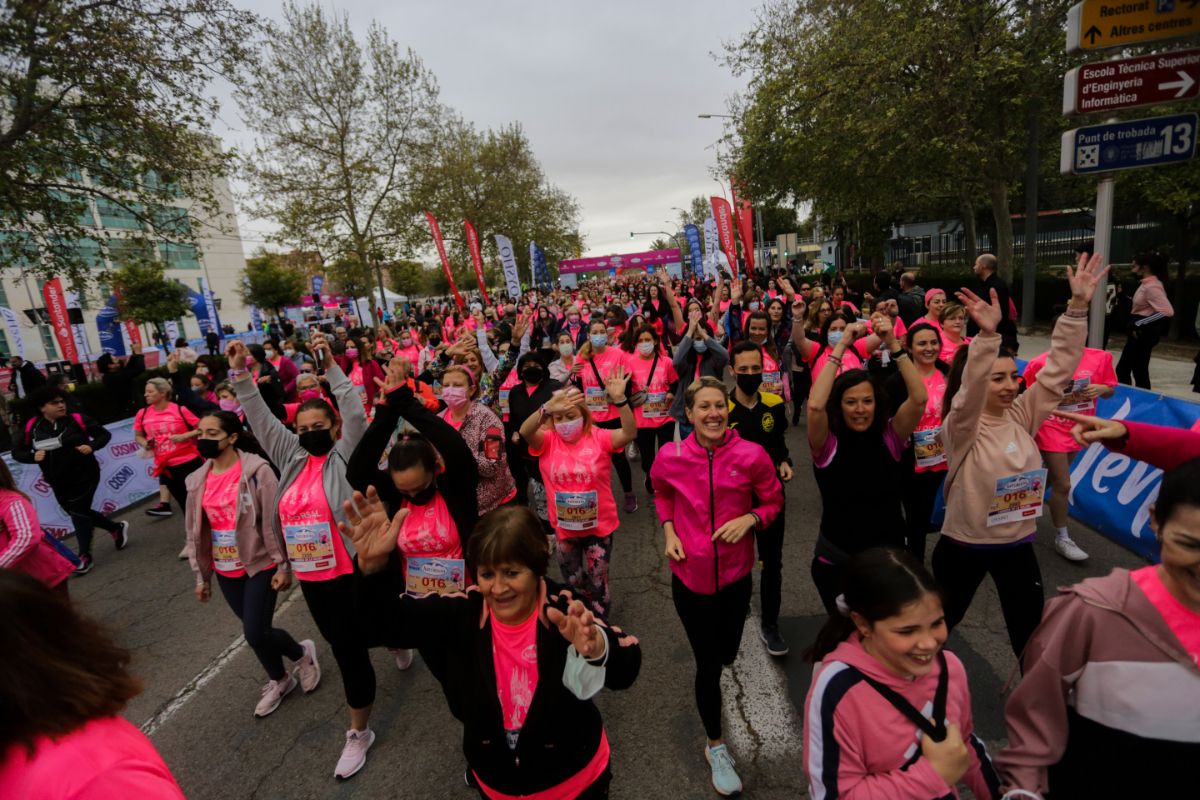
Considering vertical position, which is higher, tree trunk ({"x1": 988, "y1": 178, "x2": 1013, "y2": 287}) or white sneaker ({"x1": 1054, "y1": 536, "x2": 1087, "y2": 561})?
tree trunk ({"x1": 988, "y1": 178, "x2": 1013, "y2": 287})

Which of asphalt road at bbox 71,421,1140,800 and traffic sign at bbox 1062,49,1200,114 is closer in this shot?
asphalt road at bbox 71,421,1140,800

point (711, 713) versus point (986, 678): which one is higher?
point (711, 713)

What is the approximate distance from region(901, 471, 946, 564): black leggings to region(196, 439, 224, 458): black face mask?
442cm

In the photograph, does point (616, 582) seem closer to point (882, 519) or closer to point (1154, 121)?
point (882, 519)

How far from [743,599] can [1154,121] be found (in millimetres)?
5127

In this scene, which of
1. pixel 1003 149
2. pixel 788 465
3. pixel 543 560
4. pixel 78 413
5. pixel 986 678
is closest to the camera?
pixel 543 560

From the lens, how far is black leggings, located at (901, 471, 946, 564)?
391 centimetres

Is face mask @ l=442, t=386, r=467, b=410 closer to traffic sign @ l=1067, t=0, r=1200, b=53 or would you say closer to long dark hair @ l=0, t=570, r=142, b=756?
long dark hair @ l=0, t=570, r=142, b=756

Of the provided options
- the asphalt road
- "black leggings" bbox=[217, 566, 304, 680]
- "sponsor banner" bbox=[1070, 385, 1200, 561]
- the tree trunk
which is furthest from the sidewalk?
"black leggings" bbox=[217, 566, 304, 680]

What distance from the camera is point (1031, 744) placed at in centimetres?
161

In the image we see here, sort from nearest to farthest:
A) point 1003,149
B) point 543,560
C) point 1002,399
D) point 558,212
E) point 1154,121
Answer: point 543,560, point 1002,399, point 1154,121, point 1003,149, point 558,212

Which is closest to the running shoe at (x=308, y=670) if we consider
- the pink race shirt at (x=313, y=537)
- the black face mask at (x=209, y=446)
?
the pink race shirt at (x=313, y=537)

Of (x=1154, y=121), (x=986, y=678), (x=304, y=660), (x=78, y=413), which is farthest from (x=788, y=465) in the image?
(x=78, y=413)

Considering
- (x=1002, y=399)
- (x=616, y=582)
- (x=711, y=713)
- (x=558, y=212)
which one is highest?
(x=558, y=212)
